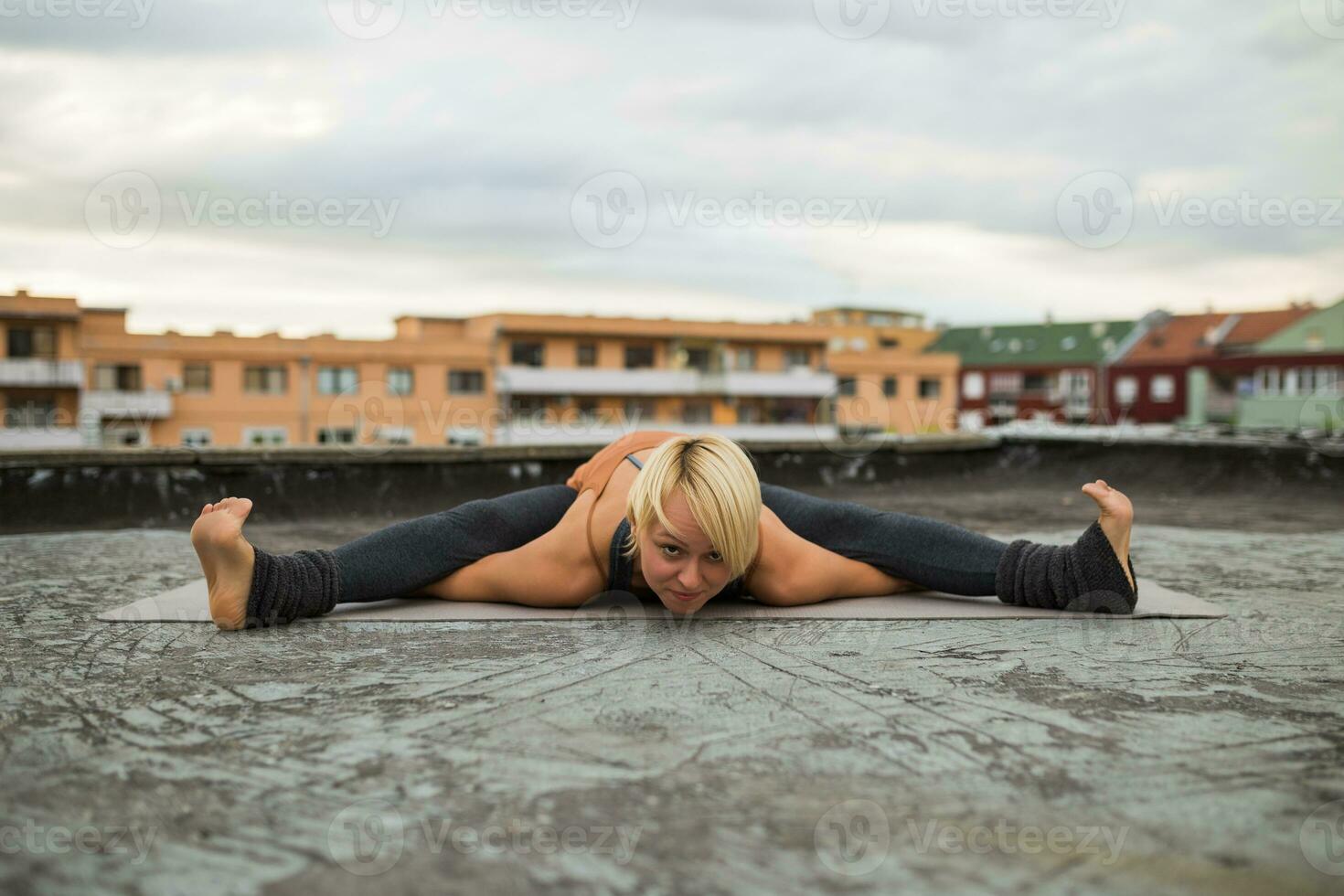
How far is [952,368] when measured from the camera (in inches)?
1770

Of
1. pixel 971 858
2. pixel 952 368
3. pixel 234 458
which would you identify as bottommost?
pixel 971 858

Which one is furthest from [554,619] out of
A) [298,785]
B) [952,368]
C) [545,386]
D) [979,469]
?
[952,368]

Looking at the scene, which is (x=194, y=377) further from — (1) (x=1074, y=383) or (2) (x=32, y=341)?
(1) (x=1074, y=383)

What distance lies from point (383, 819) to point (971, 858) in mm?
746

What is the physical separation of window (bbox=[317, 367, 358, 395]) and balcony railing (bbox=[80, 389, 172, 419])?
4.37 metres

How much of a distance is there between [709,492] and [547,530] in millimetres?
884

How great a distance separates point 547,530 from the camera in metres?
3.14

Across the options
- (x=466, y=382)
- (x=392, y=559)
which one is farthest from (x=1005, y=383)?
(x=392, y=559)

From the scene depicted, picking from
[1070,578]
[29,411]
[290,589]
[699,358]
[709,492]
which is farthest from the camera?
[699,358]

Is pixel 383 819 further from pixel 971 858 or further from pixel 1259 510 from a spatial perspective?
pixel 1259 510

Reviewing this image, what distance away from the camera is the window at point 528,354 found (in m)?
37.2

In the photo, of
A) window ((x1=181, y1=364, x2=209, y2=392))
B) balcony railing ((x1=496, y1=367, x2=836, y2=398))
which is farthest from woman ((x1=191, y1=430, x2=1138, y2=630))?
balcony railing ((x1=496, y1=367, x2=836, y2=398))

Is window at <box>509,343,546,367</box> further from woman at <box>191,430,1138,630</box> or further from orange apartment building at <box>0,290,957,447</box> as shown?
woman at <box>191,430,1138,630</box>

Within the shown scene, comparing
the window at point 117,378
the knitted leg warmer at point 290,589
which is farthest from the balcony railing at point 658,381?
the knitted leg warmer at point 290,589
